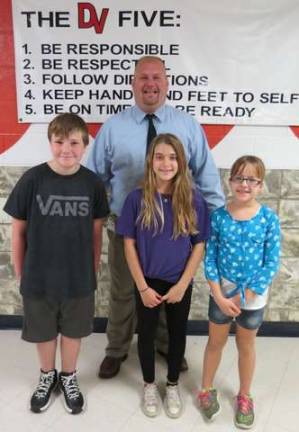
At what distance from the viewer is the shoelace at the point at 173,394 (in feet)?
6.11

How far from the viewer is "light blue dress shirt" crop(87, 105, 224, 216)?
6.17 feet

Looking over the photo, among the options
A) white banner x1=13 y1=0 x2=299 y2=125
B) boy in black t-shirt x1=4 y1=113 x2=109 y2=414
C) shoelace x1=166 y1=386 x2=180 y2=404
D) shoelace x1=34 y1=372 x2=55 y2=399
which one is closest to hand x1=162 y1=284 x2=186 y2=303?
boy in black t-shirt x1=4 y1=113 x2=109 y2=414

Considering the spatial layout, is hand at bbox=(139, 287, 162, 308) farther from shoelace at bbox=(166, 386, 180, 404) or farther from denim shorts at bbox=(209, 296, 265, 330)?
shoelace at bbox=(166, 386, 180, 404)

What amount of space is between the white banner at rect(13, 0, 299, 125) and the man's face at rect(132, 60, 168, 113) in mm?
289

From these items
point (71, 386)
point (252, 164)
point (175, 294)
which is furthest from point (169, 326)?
point (252, 164)

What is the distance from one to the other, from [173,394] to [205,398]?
0.14 meters

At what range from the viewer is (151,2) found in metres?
2.04

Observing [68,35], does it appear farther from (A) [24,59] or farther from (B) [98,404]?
(B) [98,404]

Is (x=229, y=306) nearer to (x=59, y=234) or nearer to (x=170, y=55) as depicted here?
(x=59, y=234)

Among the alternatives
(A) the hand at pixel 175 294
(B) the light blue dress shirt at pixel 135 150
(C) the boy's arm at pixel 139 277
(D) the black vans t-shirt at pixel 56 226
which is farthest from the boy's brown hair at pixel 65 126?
(A) the hand at pixel 175 294

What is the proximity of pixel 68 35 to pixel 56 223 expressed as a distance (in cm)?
104

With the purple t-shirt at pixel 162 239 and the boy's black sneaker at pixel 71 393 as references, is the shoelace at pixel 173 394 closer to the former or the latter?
the boy's black sneaker at pixel 71 393

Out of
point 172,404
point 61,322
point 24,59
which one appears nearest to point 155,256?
point 61,322

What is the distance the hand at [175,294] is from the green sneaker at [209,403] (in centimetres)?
49
